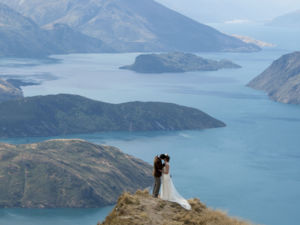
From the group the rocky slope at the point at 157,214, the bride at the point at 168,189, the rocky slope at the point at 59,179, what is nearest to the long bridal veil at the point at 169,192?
the bride at the point at 168,189

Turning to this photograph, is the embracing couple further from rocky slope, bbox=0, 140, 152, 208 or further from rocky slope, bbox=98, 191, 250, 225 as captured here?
rocky slope, bbox=0, 140, 152, 208

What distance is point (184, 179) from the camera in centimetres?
19488

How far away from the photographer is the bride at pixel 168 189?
4528 centimetres

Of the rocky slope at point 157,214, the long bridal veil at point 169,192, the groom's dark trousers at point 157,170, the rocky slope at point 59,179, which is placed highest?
the groom's dark trousers at point 157,170

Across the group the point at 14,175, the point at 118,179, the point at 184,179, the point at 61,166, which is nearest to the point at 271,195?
the point at 184,179

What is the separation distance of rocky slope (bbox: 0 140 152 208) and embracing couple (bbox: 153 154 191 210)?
123531 mm

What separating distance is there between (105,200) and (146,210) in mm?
129880

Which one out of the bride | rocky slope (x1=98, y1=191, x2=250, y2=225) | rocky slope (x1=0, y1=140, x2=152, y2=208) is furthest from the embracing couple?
Result: rocky slope (x1=0, y1=140, x2=152, y2=208)

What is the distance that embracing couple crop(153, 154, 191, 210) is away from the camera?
45.3m

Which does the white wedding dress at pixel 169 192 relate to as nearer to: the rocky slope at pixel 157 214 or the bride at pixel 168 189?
the bride at pixel 168 189

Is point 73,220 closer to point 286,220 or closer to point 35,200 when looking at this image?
point 35,200

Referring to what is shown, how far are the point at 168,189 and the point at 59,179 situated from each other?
136 m

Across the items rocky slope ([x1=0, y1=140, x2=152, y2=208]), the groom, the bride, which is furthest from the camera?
rocky slope ([x1=0, y1=140, x2=152, y2=208])

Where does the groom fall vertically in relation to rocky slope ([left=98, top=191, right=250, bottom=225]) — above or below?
above
